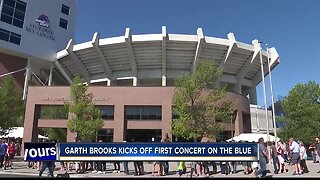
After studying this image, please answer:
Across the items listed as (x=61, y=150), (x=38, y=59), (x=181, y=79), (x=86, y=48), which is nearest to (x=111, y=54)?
(x=86, y=48)

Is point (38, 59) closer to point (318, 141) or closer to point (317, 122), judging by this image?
point (317, 122)

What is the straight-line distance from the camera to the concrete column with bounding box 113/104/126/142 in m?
40.5

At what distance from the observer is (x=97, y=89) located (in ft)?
139

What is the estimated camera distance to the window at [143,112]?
42.0 meters

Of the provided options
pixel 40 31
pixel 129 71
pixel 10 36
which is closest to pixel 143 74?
pixel 129 71

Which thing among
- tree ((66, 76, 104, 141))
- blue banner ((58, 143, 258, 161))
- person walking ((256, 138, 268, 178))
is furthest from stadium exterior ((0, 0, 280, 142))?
person walking ((256, 138, 268, 178))

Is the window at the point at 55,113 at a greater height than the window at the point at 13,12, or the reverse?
the window at the point at 13,12

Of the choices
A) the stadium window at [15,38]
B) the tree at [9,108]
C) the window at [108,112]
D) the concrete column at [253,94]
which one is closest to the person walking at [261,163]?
the tree at [9,108]

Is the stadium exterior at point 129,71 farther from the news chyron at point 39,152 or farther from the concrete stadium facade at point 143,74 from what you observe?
Answer: the news chyron at point 39,152

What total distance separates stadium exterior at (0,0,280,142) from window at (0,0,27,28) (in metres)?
1.64

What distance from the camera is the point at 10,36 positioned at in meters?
54.3

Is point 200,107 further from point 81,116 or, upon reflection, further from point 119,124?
point 119,124

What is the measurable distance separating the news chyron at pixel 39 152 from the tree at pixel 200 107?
1196cm

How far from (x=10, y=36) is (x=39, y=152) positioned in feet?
150
